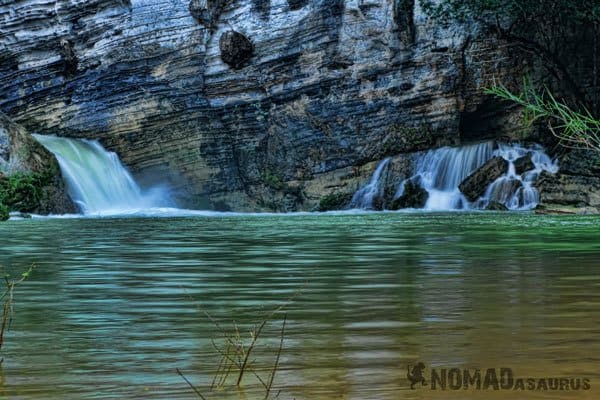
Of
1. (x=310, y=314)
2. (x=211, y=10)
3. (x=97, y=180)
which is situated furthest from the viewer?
(x=211, y=10)

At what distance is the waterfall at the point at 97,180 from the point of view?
93.5 ft

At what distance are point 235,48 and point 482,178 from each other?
28.7ft

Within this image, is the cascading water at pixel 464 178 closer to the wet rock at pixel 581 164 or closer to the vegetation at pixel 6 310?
the wet rock at pixel 581 164

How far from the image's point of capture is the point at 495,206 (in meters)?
26.7

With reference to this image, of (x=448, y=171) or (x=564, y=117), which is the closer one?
(x=564, y=117)

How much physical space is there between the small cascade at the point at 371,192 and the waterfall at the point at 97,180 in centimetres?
571

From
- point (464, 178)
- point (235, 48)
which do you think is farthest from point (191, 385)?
point (235, 48)

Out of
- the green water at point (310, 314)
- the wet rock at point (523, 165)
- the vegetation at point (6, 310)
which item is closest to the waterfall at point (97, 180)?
the wet rock at point (523, 165)

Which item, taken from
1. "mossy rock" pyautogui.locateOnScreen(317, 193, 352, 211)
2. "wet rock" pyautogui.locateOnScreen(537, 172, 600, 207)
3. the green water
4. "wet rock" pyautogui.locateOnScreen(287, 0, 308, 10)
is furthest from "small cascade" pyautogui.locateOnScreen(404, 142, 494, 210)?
the green water

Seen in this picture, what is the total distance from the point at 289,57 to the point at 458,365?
90.2 ft

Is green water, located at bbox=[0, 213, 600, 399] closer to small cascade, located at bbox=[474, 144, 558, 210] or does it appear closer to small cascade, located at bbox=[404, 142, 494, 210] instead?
small cascade, located at bbox=[474, 144, 558, 210]

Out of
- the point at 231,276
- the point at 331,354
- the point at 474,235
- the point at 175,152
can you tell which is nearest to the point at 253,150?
the point at 175,152

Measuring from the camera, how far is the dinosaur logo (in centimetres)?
410

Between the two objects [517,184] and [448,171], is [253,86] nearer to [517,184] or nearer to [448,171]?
[448,171]
